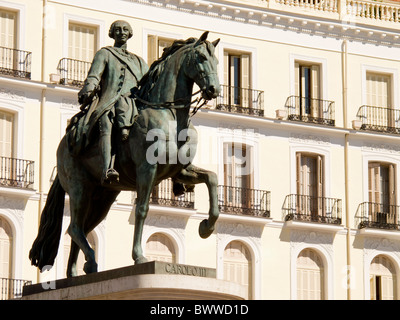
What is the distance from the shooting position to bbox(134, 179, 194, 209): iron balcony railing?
3909 centimetres

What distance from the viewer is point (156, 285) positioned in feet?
52.2

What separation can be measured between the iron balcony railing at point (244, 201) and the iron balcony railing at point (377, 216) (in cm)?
331

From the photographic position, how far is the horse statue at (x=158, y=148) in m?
A: 16.8

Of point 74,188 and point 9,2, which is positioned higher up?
point 9,2

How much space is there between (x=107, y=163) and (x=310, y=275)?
85.1 ft

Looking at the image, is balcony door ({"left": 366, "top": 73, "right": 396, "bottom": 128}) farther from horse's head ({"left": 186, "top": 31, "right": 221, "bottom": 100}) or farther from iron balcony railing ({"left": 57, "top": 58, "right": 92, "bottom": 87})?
horse's head ({"left": 186, "top": 31, "right": 221, "bottom": 100})

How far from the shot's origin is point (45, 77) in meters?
38.7

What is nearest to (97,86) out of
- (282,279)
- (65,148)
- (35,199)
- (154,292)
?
(65,148)

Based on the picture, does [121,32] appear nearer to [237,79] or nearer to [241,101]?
[241,101]

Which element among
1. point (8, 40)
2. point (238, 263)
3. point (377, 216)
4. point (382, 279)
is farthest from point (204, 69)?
point (382, 279)

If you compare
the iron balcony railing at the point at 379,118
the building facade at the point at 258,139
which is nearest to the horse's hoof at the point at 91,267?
the building facade at the point at 258,139

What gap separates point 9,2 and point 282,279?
11783 mm

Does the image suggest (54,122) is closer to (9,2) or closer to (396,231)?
(9,2)

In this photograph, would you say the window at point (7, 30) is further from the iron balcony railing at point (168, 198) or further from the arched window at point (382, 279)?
the arched window at point (382, 279)
